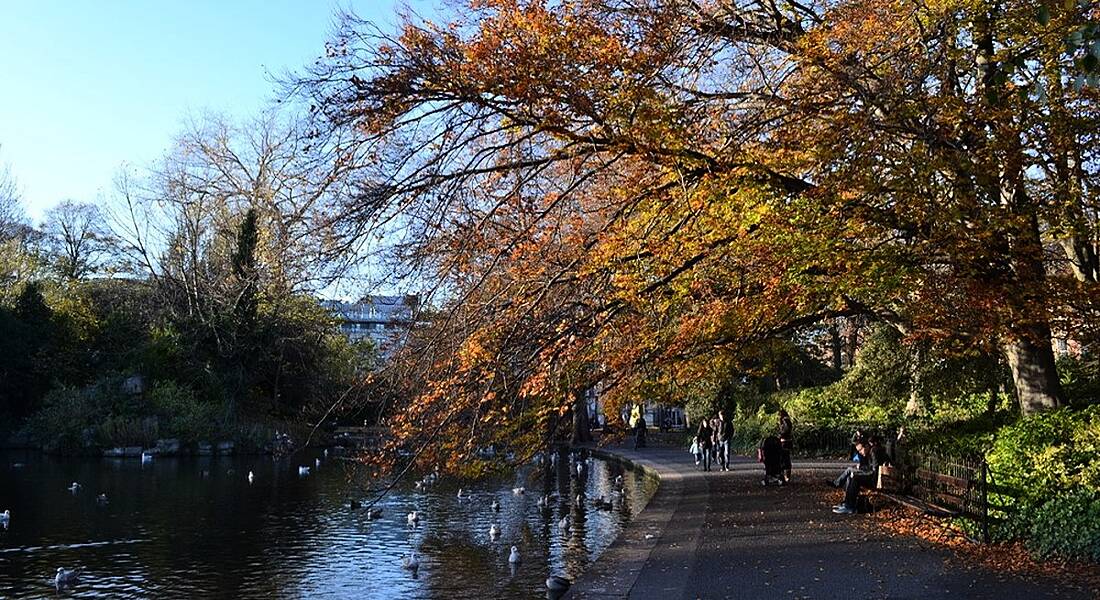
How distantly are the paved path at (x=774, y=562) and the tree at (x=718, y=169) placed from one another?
2.38 m

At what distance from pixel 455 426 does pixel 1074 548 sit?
6.74 metres

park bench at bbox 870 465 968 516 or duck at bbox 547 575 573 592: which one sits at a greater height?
park bench at bbox 870 465 968 516

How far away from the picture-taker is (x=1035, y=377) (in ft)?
43.3

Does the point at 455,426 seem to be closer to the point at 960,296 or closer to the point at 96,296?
the point at 960,296

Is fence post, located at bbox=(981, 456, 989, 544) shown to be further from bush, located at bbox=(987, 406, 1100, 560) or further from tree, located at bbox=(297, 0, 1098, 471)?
tree, located at bbox=(297, 0, 1098, 471)

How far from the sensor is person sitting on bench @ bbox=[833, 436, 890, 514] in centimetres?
1406

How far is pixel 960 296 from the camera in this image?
11469 millimetres

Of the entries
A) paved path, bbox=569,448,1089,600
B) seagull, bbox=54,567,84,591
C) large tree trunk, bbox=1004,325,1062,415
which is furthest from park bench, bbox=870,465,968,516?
seagull, bbox=54,567,84,591

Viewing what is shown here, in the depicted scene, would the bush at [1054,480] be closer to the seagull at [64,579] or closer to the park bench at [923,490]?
the park bench at [923,490]

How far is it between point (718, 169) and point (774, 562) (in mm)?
4423

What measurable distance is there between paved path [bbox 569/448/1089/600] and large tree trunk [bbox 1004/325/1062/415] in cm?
318

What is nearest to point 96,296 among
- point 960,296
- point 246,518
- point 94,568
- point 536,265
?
point 246,518

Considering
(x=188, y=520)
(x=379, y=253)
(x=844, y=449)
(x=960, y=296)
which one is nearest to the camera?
(x=379, y=253)

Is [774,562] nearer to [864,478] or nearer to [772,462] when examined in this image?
[864,478]
